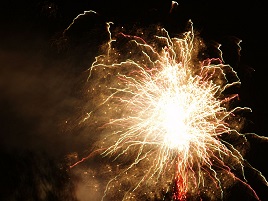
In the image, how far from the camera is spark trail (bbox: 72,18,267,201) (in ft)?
26.8

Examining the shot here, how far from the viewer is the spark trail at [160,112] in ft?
26.8

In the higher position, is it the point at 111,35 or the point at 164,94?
the point at 111,35

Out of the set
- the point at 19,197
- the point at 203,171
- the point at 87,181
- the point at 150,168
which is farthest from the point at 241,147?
the point at 19,197

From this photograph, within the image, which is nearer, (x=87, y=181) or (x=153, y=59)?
(x=153, y=59)

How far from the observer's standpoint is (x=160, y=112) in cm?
818

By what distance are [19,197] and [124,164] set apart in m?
2.36

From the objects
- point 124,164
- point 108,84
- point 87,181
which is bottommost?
point 87,181

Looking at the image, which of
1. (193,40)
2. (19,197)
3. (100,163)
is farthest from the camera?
(100,163)

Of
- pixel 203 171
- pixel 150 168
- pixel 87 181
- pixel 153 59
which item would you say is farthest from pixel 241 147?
pixel 87 181

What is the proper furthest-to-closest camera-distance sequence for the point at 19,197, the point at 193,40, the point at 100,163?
the point at 100,163 < the point at 193,40 < the point at 19,197

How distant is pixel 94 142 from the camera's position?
8.98 m

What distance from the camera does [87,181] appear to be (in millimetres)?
→ 9289

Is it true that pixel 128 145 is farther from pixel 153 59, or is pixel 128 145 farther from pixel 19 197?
pixel 19 197

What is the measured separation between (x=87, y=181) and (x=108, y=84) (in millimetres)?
2329
